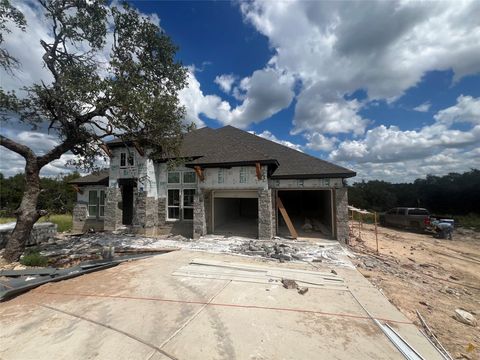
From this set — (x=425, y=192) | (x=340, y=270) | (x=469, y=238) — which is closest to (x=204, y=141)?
A: (x=340, y=270)

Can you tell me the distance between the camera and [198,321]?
4.36 metres

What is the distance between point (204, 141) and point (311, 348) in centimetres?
1447

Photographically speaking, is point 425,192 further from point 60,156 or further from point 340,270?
point 60,156

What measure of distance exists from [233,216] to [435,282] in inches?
522

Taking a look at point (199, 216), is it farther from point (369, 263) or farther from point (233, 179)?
point (369, 263)

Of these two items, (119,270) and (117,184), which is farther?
(117,184)

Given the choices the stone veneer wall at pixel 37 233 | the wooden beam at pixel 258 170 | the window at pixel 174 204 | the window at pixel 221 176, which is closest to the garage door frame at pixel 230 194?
the window at pixel 221 176

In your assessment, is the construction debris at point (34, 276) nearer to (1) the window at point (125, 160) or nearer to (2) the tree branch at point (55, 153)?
(2) the tree branch at point (55, 153)

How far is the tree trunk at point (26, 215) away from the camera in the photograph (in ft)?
28.5

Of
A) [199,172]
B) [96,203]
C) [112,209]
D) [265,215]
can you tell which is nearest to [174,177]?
[199,172]

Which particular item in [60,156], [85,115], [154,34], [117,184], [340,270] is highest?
[154,34]

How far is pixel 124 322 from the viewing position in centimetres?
432

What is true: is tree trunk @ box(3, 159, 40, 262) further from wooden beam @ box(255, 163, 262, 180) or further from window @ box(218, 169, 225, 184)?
wooden beam @ box(255, 163, 262, 180)

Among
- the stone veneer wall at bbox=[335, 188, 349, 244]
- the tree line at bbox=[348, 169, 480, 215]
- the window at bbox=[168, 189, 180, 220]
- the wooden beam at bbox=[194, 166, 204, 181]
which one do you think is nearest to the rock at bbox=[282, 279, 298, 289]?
the stone veneer wall at bbox=[335, 188, 349, 244]
